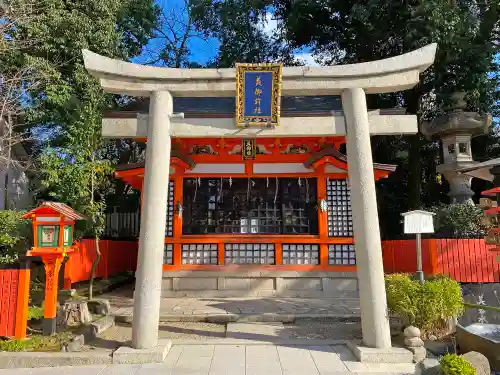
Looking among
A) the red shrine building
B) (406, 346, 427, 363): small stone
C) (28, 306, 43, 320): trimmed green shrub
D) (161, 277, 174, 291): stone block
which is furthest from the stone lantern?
(28, 306, 43, 320): trimmed green shrub

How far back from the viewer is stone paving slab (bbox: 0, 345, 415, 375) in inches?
214

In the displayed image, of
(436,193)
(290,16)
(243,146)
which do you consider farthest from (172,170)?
(436,193)

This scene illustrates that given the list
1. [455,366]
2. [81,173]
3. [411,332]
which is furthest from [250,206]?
[455,366]

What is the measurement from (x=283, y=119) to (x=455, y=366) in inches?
179

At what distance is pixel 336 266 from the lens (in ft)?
35.5

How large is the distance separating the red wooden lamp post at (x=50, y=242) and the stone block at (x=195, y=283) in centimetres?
405

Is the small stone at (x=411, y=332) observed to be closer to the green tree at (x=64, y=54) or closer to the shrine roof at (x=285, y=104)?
the shrine roof at (x=285, y=104)

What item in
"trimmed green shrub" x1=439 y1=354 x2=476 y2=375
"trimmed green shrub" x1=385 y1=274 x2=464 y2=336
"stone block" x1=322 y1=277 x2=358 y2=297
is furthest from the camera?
"stone block" x1=322 y1=277 x2=358 y2=297

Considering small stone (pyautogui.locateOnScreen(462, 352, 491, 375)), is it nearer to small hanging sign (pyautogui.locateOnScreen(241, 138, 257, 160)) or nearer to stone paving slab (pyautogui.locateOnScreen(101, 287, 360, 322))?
stone paving slab (pyautogui.locateOnScreen(101, 287, 360, 322))

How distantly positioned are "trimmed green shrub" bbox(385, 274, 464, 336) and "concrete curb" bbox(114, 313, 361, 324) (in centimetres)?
154

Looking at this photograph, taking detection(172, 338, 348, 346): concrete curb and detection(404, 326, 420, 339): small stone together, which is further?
detection(172, 338, 348, 346): concrete curb

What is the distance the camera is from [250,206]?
1128 cm

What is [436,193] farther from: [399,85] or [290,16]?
[399,85]

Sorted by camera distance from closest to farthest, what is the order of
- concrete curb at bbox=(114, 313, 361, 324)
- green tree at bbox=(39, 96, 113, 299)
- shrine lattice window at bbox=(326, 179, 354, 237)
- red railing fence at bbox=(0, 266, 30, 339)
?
red railing fence at bbox=(0, 266, 30, 339)
concrete curb at bbox=(114, 313, 361, 324)
green tree at bbox=(39, 96, 113, 299)
shrine lattice window at bbox=(326, 179, 354, 237)
